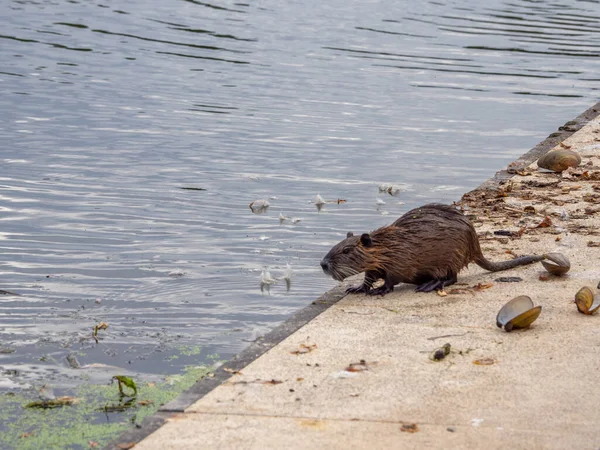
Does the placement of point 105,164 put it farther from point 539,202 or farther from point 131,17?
point 131,17

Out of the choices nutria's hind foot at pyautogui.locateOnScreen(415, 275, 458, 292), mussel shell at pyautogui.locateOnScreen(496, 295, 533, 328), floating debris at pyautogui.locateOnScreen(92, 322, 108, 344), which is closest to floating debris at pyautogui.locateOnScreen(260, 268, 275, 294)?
nutria's hind foot at pyautogui.locateOnScreen(415, 275, 458, 292)

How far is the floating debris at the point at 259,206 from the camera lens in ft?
33.7

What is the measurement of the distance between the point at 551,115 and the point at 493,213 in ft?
24.0

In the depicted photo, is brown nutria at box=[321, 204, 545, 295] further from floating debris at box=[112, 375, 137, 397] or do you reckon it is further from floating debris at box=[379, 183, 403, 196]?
floating debris at box=[379, 183, 403, 196]

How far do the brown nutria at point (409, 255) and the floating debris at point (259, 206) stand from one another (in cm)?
291

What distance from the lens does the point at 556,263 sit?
731cm

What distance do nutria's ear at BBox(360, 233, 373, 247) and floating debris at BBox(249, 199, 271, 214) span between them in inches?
119

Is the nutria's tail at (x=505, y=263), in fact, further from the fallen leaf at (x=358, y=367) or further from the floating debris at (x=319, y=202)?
the floating debris at (x=319, y=202)

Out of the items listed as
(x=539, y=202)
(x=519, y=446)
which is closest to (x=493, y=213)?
(x=539, y=202)

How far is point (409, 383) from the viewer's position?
5.48 meters

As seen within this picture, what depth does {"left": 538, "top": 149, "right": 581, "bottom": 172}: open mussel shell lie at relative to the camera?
36.4ft

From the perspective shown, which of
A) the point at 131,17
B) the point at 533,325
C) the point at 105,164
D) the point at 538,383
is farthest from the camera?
the point at 131,17

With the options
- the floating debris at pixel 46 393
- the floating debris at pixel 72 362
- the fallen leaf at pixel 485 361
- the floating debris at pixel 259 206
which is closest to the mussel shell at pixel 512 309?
the fallen leaf at pixel 485 361

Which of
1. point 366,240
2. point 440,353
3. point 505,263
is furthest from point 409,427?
point 505,263
